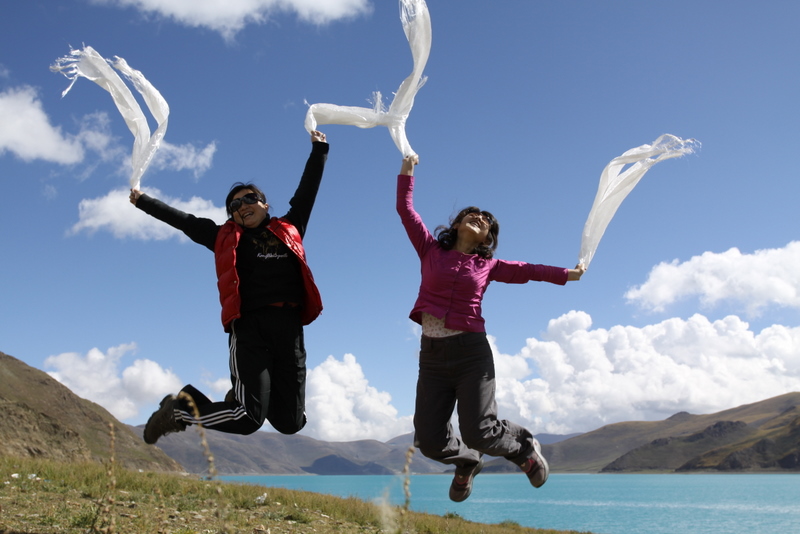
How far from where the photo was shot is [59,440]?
60.5 m

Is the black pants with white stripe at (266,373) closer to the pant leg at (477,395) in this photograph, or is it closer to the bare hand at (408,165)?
the pant leg at (477,395)

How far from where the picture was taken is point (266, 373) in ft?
17.3

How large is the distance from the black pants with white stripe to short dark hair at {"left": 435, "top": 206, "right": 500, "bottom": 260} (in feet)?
5.79

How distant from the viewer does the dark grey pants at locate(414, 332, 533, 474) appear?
566 centimetres

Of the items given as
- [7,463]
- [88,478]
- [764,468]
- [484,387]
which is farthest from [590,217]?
[764,468]

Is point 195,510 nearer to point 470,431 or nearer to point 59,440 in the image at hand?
point 470,431

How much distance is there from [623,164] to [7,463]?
11.6m

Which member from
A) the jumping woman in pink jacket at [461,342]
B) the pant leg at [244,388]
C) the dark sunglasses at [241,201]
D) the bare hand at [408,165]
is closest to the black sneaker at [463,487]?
the jumping woman in pink jacket at [461,342]

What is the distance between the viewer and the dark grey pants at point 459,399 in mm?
5660

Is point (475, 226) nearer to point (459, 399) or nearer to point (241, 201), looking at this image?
point (459, 399)

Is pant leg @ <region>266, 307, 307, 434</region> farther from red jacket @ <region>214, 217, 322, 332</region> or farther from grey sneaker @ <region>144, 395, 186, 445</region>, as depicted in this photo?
grey sneaker @ <region>144, 395, 186, 445</region>

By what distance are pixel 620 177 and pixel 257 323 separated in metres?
4.50

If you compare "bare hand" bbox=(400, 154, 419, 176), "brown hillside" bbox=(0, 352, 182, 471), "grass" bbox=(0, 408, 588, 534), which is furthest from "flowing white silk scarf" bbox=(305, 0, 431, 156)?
"brown hillside" bbox=(0, 352, 182, 471)

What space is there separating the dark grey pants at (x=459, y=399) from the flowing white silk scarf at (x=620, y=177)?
88.2 inches
